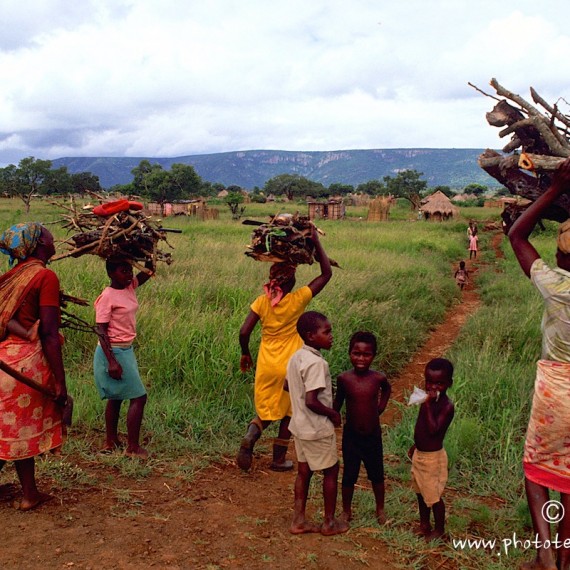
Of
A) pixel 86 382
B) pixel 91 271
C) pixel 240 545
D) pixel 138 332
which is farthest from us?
pixel 91 271

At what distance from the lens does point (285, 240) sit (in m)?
3.46

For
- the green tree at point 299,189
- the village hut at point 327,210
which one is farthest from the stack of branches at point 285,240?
the green tree at point 299,189

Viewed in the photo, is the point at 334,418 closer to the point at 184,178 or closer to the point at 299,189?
the point at 184,178

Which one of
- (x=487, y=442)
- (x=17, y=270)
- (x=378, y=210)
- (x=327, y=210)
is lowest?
(x=487, y=442)

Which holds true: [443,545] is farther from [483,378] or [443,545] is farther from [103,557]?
[483,378]

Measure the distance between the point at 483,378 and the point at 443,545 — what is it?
2.36 metres

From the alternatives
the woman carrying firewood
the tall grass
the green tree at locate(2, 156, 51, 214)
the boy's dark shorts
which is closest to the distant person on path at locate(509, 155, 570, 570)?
the boy's dark shorts

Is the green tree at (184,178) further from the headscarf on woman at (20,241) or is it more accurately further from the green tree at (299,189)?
the headscarf on woman at (20,241)

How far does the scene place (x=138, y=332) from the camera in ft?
17.5

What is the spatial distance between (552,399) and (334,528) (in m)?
1.25

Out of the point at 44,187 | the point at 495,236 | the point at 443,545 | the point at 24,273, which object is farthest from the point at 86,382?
the point at 44,187

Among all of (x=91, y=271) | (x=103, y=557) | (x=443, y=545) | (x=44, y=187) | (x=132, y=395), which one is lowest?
(x=443, y=545)

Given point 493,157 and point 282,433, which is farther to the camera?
point 282,433

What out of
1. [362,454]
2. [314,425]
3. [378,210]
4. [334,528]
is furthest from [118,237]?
[378,210]
